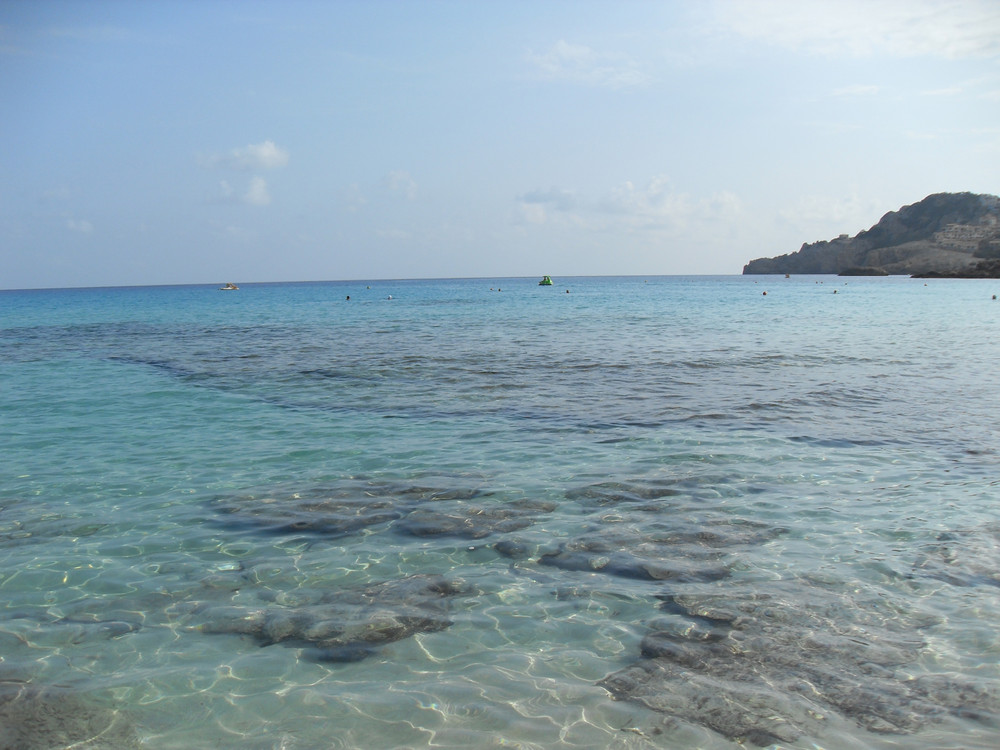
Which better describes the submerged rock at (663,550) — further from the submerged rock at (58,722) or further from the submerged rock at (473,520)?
the submerged rock at (58,722)

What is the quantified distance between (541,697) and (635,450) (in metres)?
7.21

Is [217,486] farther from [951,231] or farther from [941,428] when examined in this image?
[951,231]

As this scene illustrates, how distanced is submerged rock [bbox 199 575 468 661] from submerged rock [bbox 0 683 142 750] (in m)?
1.15

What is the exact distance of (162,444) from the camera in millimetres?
12516

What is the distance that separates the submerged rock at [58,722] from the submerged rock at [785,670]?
3.44 meters

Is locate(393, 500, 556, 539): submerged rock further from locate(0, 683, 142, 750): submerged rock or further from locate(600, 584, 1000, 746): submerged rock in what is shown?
locate(0, 683, 142, 750): submerged rock

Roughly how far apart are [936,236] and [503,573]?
615ft

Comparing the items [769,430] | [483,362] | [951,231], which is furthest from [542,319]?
[951,231]

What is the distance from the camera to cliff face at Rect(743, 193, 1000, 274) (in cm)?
14588

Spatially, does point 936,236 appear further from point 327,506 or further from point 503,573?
point 503,573

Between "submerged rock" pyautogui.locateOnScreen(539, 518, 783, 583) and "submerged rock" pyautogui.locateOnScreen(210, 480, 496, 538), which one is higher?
"submerged rock" pyautogui.locateOnScreen(210, 480, 496, 538)

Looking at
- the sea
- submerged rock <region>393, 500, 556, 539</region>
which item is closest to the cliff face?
the sea

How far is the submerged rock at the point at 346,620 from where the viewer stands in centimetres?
558

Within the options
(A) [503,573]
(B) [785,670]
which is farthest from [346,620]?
(B) [785,670]
